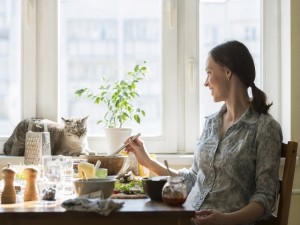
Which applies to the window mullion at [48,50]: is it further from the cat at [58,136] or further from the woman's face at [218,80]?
the woman's face at [218,80]

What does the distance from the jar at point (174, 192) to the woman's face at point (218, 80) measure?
660mm

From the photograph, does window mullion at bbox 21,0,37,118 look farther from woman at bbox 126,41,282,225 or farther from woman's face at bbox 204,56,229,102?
woman's face at bbox 204,56,229,102

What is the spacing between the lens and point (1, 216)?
1.27 m

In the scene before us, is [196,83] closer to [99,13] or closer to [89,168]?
[99,13]

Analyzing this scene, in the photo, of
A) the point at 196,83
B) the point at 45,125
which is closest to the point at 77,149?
the point at 45,125

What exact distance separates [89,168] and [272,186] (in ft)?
2.38

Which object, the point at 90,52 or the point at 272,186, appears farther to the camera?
the point at 90,52

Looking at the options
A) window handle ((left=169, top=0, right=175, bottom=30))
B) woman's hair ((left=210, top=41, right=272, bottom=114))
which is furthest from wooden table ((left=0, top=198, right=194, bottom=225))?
window handle ((left=169, top=0, right=175, bottom=30))

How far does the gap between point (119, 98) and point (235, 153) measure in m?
1.13

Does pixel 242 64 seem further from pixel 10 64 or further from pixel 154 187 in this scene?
pixel 10 64

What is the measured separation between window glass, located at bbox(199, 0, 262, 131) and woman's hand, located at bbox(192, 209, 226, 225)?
133cm

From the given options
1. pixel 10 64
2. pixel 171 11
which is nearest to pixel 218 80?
pixel 171 11

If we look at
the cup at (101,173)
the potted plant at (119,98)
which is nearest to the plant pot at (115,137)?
the potted plant at (119,98)

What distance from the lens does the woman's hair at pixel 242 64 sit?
6.19 ft
